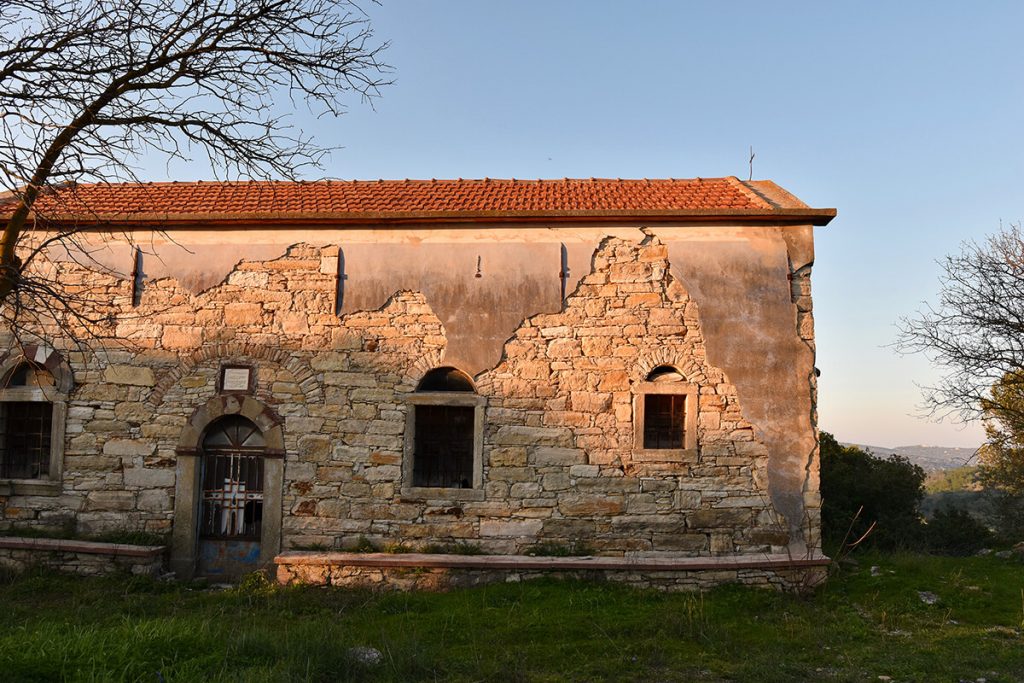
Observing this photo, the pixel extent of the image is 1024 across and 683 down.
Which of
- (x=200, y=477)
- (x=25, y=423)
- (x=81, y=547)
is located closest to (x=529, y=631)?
(x=200, y=477)

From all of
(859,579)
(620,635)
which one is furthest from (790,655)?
(859,579)

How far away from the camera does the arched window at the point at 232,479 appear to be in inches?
360

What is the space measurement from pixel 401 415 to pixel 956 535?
351 inches

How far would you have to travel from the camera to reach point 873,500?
12.0m

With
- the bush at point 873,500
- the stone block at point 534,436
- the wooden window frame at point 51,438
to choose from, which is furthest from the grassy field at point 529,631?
the bush at point 873,500

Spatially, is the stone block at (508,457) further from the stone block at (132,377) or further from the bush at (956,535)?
the bush at (956,535)

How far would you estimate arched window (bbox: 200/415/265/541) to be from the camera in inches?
360

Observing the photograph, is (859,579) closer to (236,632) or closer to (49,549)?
(236,632)

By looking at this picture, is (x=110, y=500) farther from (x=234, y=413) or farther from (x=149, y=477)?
(x=234, y=413)

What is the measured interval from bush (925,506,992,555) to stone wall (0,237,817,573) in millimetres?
4437

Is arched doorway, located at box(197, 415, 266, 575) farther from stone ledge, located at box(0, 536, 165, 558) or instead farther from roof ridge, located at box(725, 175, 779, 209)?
roof ridge, located at box(725, 175, 779, 209)

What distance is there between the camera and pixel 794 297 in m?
8.96

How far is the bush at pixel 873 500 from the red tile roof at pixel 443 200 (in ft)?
15.8

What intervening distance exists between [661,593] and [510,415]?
254 centimetres
